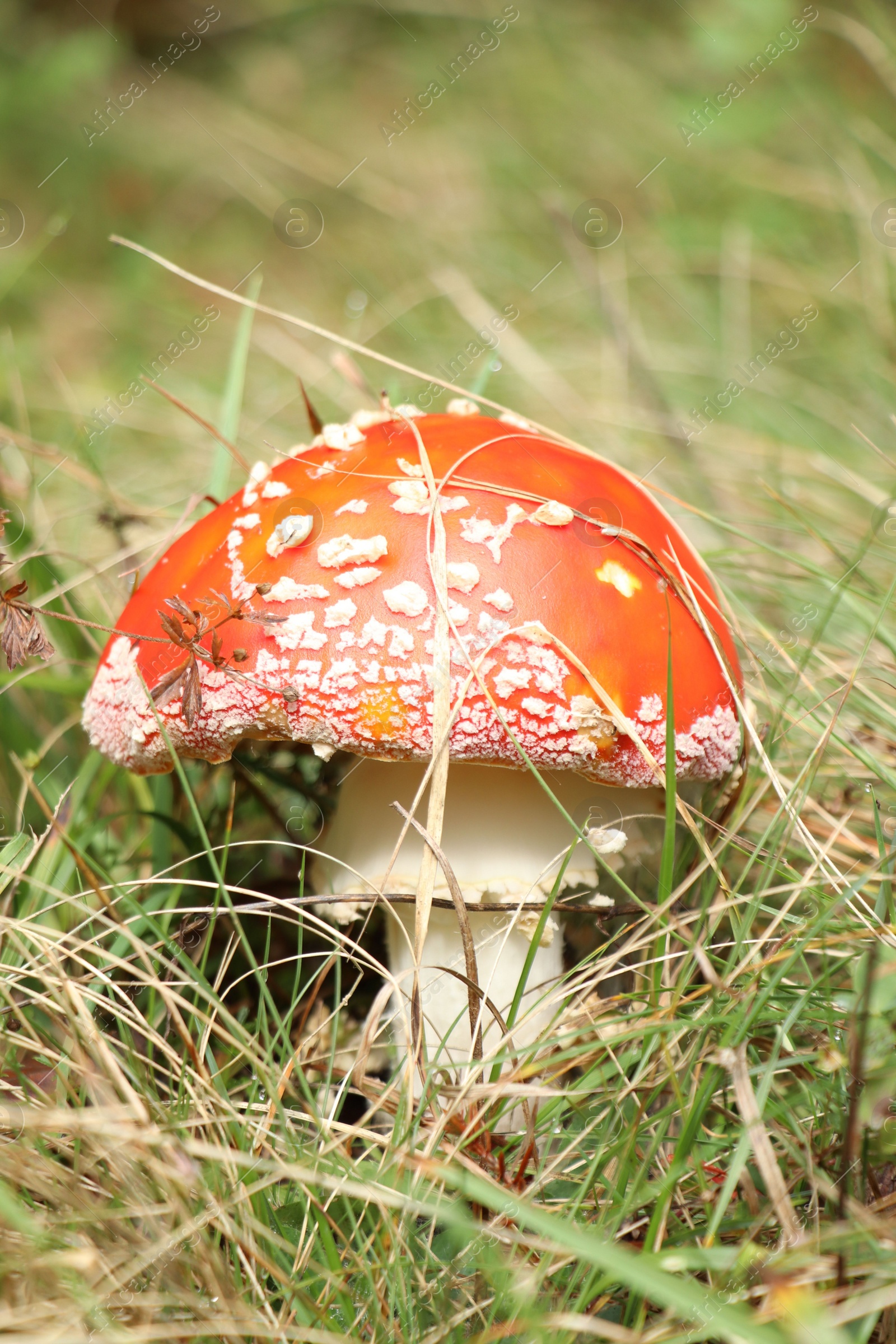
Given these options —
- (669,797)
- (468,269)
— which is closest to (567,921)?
(669,797)

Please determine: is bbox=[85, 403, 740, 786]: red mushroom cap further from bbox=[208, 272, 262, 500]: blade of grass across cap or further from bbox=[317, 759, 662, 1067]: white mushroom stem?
bbox=[208, 272, 262, 500]: blade of grass across cap

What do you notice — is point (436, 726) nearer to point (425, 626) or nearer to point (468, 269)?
point (425, 626)

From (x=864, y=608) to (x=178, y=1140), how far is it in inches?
75.4

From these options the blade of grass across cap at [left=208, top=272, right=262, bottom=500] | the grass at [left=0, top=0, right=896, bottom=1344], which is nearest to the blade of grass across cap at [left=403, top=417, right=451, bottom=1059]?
the grass at [left=0, top=0, right=896, bottom=1344]

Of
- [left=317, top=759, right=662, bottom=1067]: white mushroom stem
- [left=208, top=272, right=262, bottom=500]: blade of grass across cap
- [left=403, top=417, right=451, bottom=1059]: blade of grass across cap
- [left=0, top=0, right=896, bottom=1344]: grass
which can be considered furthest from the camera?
[left=208, top=272, right=262, bottom=500]: blade of grass across cap

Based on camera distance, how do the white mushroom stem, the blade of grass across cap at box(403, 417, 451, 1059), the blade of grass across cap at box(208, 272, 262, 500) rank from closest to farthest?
the blade of grass across cap at box(403, 417, 451, 1059) → the white mushroom stem → the blade of grass across cap at box(208, 272, 262, 500)

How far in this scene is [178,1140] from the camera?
1167 mm

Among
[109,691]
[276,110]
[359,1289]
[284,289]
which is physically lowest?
[359,1289]

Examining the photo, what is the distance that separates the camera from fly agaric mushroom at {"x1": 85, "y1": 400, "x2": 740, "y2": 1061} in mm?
1442

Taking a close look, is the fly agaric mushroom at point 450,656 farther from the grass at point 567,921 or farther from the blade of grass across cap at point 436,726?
the grass at point 567,921

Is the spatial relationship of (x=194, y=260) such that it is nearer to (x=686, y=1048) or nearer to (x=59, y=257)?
(x=59, y=257)

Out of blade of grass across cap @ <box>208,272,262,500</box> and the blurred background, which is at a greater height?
the blurred background

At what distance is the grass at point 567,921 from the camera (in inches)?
45.6

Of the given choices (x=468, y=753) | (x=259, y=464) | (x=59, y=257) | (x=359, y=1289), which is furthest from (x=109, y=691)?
(x=59, y=257)
